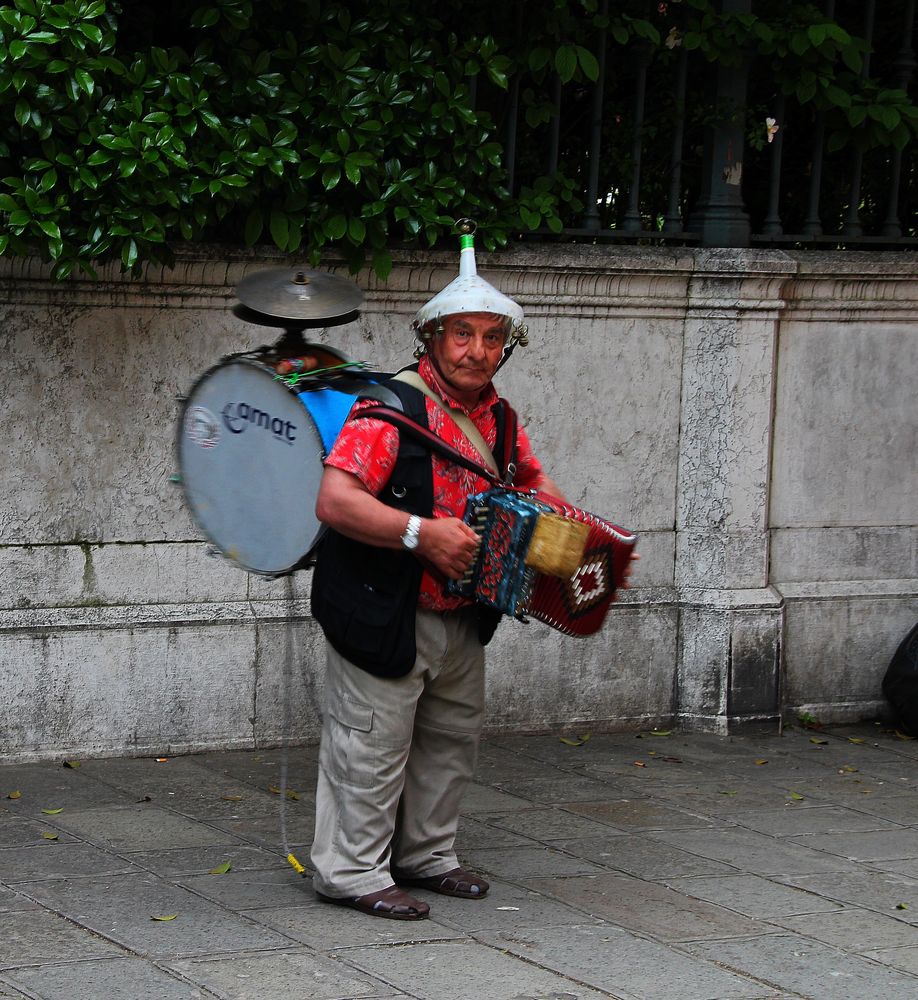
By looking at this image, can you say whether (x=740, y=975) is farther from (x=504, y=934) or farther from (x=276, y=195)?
(x=276, y=195)

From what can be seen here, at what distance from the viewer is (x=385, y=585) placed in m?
4.48

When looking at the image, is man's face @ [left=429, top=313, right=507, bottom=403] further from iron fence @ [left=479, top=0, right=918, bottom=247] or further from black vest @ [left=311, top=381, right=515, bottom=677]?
iron fence @ [left=479, top=0, right=918, bottom=247]

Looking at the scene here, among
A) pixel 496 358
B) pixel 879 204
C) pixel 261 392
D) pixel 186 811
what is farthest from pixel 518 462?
pixel 879 204

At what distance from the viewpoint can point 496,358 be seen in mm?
4535

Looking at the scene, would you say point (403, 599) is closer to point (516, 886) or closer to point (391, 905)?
point (391, 905)

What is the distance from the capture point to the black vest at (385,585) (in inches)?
175

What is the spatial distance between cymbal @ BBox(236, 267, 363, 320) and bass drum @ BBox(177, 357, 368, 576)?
0.19 metres

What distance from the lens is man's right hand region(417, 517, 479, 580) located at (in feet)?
14.0

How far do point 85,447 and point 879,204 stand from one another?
409cm

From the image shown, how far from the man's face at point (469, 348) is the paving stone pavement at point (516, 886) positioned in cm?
153

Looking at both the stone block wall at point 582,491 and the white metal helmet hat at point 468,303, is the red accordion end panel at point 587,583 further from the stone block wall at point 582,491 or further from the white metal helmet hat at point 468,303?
the stone block wall at point 582,491

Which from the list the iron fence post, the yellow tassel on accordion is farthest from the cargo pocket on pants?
the iron fence post

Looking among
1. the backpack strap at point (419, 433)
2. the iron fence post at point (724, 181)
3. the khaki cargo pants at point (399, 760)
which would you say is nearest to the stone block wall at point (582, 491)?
the iron fence post at point (724, 181)

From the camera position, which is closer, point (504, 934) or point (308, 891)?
point (504, 934)
